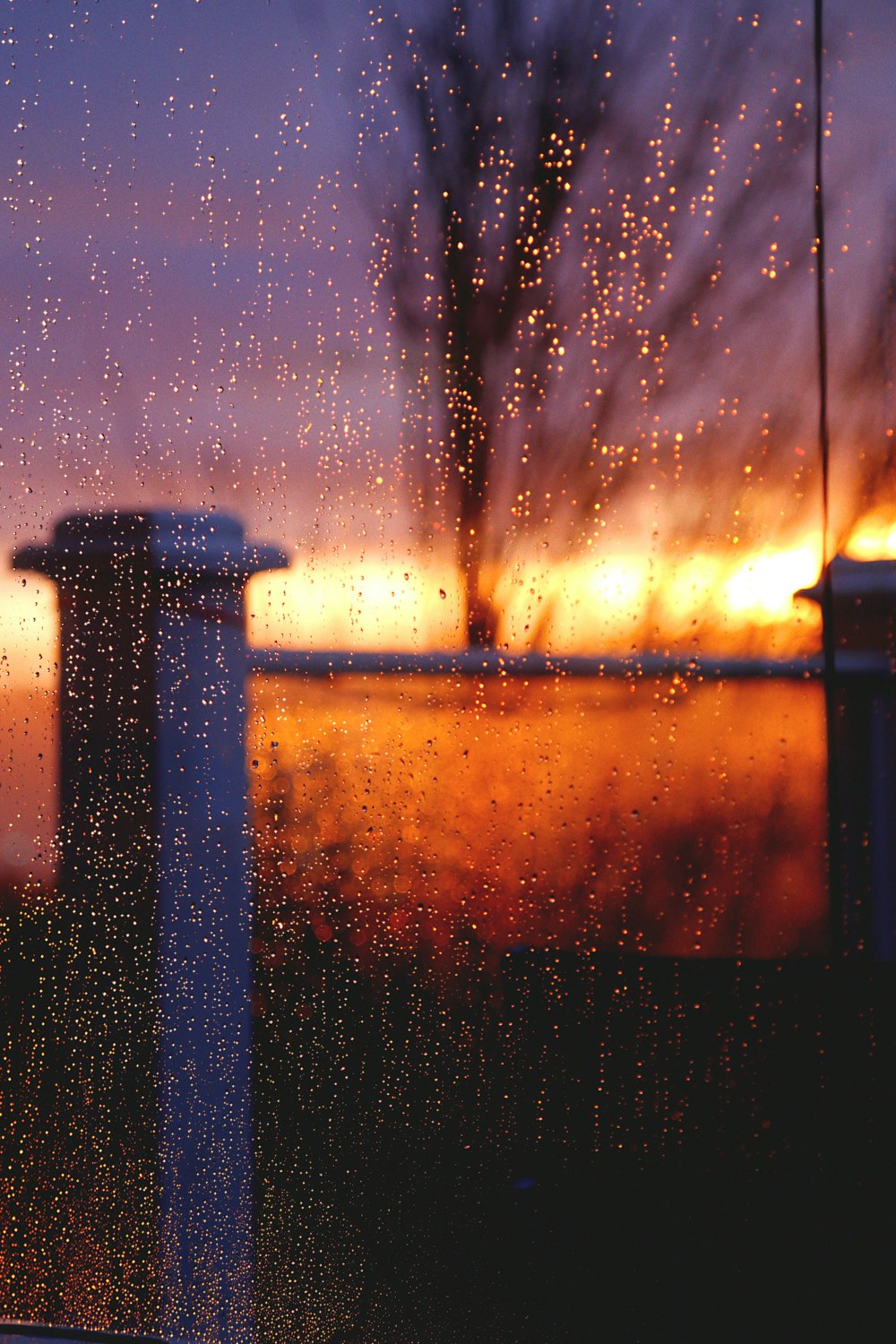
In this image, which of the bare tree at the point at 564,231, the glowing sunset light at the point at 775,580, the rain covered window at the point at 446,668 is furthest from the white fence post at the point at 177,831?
the glowing sunset light at the point at 775,580

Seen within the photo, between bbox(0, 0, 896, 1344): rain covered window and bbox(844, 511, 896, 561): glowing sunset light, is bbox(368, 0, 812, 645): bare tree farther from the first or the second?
bbox(844, 511, 896, 561): glowing sunset light

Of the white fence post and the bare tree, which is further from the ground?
the bare tree

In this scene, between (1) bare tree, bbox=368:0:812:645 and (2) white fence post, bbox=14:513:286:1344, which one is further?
(2) white fence post, bbox=14:513:286:1344

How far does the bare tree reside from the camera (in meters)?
0.78

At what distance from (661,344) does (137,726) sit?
581 mm

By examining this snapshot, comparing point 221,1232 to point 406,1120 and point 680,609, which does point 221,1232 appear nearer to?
point 406,1120

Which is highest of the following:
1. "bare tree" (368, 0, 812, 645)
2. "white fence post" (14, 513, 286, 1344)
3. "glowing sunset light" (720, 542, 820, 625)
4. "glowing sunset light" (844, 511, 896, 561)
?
"bare tree" (368, 0, 812, 645)

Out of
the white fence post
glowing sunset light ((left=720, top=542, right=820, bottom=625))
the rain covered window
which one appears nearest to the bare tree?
the rain covered window

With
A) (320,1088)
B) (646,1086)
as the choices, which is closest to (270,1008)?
(320,1088)

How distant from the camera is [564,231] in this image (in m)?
0.82

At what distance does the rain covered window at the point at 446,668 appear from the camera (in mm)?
784

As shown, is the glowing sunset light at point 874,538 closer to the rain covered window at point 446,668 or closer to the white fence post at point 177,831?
the rain covered window at point 446,668

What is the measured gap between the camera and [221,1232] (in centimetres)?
94

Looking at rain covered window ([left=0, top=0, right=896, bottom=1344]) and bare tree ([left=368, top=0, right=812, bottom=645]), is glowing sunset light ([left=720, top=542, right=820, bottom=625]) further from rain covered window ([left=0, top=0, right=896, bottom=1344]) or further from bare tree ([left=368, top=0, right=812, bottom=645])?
bare tree ([left=368, top=0, right=812, bottom=645])
